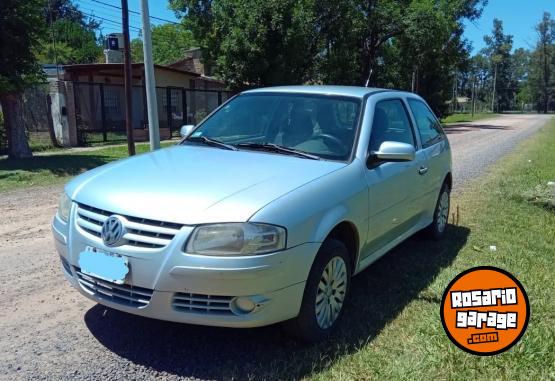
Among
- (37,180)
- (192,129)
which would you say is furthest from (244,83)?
(192,129)

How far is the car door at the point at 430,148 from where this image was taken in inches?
212

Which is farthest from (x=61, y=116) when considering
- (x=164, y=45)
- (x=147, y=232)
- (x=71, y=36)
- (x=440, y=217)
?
(x=164, y=45)

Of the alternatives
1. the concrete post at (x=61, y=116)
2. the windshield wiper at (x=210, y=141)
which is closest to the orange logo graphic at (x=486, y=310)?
the windshield wiper at (x=210, y=141)

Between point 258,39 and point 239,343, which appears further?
point 258,39

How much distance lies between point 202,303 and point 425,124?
3690 mm

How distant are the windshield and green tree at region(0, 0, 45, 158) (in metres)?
8.82

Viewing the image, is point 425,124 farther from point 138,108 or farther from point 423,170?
point 138,108

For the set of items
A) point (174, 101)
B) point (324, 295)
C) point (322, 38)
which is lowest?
point (324, 295)

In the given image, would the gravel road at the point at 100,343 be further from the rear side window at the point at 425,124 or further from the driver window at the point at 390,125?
the rear side window at the point at 425,124

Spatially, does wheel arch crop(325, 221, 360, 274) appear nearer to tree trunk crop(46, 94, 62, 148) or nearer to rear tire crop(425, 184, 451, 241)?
rear tire crop(425, 184, 451, 241)

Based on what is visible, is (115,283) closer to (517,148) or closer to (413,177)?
(413,177)

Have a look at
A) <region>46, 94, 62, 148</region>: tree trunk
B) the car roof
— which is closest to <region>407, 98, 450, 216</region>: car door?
the car roof

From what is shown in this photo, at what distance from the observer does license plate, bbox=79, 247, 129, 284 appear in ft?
9.98

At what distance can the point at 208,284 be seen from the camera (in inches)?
116
